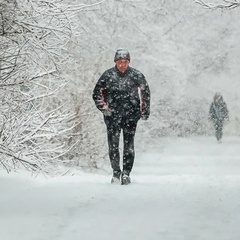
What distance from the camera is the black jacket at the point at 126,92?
25.1 feet

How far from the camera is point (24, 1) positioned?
6.28m

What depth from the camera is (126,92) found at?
7668 mm

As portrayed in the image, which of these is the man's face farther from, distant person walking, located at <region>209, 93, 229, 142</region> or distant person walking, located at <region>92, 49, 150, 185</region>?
distant person walking, located at <region>209, 93, 229, 142</region>

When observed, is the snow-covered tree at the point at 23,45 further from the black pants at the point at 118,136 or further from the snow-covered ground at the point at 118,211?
the black pants at the point at 118,136

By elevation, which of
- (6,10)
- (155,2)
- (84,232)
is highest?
(155,2)

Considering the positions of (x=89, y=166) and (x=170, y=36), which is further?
(x=170, y=36)

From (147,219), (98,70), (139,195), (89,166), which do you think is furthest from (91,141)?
(147,219)

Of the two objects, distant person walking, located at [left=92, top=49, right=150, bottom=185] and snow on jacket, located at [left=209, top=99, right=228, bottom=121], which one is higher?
snow on jacket, located at [left=209, top=99, right=228, bottom=121]

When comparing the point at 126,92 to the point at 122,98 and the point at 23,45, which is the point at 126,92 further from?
the point at 23,45

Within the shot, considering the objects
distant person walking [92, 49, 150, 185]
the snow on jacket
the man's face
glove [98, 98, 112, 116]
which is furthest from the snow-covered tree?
the snow on jacket

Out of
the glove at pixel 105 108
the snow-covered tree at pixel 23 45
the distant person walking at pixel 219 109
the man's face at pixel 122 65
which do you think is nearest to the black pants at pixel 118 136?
the glove at pixel 105 108

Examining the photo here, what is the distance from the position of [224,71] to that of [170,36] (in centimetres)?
579

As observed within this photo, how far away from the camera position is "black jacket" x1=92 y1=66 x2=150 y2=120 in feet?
25.1

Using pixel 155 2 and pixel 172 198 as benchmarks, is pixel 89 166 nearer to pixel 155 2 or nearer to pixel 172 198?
pixel 172 198
